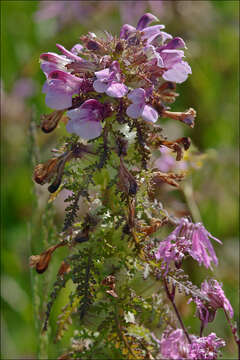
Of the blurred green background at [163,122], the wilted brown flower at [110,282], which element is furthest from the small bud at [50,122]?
the blurred green background at [163,122]

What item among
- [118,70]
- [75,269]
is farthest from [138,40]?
[75,269]

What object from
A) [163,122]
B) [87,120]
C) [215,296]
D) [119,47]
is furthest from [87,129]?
[163,122]

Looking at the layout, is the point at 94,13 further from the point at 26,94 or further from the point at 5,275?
the point at 5,275

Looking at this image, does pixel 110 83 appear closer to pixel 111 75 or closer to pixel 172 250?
pixel 111 75

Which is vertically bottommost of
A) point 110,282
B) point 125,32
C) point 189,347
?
point 189,347

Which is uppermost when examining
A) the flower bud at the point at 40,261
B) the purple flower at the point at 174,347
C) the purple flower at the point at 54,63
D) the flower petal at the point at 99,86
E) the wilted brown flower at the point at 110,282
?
the purple flower at the point at 54,63

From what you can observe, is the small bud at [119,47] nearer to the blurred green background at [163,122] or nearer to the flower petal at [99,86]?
the flower petal at [99,86]
